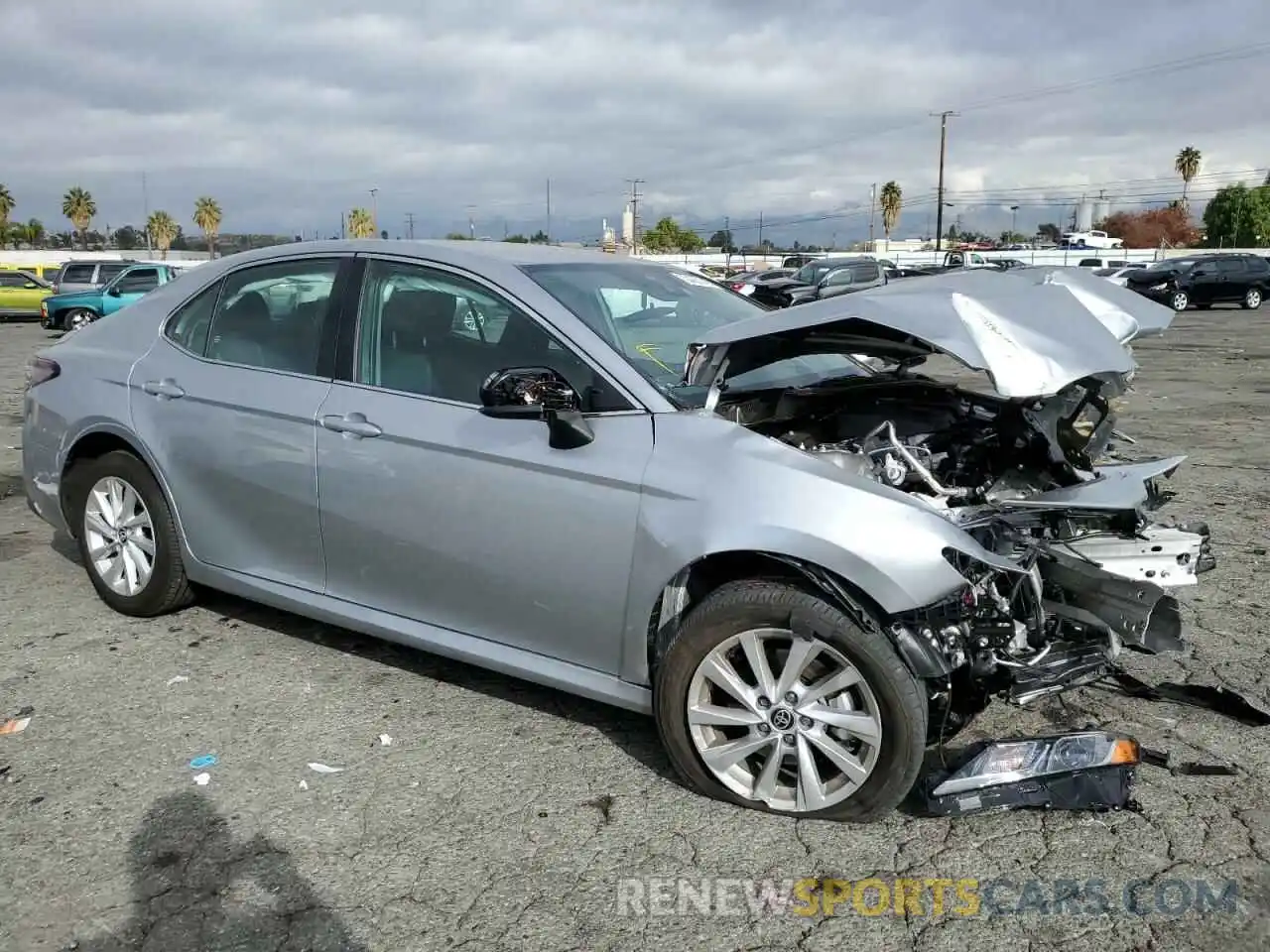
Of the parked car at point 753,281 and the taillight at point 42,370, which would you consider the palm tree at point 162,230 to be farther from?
the taillight at point 42,370

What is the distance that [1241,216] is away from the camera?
A: 299ft

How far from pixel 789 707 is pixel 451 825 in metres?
1.10

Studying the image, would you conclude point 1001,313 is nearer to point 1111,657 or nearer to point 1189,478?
point 1111,657

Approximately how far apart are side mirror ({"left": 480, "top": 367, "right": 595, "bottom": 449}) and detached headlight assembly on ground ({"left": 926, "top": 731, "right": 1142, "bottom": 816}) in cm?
155

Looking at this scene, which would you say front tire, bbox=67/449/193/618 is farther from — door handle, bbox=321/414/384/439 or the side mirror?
the side mirror

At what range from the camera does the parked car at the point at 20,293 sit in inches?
1126

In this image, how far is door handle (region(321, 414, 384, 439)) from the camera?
3.73 m

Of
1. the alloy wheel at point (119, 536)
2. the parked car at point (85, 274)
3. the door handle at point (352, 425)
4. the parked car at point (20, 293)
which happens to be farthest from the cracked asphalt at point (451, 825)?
the parked car at point (20, 293)

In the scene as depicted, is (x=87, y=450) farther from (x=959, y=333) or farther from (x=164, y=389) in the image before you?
(x=959, y=333)

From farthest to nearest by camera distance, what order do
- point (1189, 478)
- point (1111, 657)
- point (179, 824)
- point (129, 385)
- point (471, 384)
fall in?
point (1189, 478) → point (129, 385) → point (471, 384) → point (1111, 657) → point (179, 824)

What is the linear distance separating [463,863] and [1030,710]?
2.20 meters

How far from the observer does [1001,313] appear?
3.29 meters

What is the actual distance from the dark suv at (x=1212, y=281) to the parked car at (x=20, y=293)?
107ft

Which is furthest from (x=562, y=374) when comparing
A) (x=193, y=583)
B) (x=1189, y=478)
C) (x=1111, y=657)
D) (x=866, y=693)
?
(x=1189, y=478)
